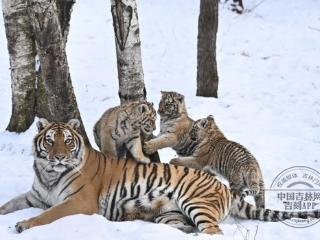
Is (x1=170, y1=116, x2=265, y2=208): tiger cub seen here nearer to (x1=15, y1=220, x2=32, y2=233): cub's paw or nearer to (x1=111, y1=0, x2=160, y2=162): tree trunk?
(x1=111, y1=0, x2=160, y2=162): tree trunk

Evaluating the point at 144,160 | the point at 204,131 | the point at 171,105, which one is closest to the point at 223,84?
the point at 171,105

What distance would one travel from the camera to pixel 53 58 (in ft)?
21.1

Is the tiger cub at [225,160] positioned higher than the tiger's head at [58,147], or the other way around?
the tiger's head at [58,147]

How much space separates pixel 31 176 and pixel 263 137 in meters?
3.98

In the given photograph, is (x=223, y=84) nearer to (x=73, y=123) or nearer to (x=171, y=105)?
(x=171, y=105)

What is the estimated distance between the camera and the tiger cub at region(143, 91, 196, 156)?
8.29 meters

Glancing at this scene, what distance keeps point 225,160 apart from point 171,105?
1.29 m

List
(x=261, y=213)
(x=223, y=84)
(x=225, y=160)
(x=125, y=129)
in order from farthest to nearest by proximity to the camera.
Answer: (x=223, y=84)
(x=225, y=160)
(x=125, y=129)
(x=261, y=213)

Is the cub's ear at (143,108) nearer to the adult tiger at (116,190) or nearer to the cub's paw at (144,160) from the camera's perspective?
the cub's paw at (144,160)

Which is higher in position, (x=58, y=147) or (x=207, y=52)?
(x=207, y=52)

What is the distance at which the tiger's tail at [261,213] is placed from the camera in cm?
598

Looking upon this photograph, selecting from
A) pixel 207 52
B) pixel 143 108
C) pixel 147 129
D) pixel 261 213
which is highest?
pixel 207 52

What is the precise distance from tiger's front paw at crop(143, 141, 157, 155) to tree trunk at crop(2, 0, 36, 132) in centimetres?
229

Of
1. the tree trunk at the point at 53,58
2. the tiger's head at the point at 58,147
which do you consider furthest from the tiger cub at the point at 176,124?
the tiger's head at the point at 58,147
